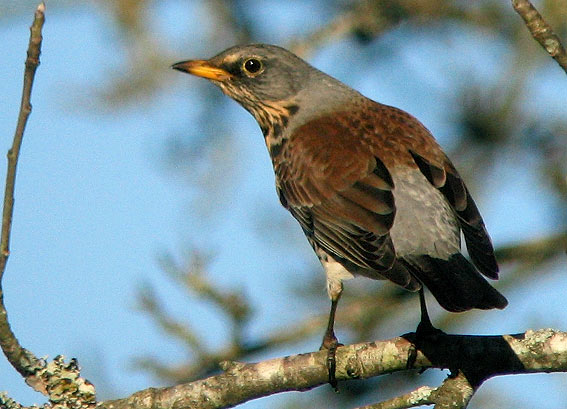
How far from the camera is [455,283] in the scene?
5.06 meters

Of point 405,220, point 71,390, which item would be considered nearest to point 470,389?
point 405,220

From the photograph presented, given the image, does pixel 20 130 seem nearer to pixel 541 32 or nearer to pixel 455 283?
pixel 541 32

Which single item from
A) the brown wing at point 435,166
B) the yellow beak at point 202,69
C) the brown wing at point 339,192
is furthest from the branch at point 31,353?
the yellow beak at point 202,69

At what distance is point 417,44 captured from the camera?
26.9ft

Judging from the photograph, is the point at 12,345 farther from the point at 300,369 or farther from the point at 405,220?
the point at 405,220

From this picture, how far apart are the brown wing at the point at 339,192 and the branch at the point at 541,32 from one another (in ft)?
4.80

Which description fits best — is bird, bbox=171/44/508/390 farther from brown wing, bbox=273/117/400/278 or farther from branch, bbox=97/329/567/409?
branch, bbox=97/329/567/409

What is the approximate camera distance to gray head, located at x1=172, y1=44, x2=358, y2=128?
7.00 metres

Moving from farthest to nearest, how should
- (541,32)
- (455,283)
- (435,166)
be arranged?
(435,166) < (455,283) < (541,32)

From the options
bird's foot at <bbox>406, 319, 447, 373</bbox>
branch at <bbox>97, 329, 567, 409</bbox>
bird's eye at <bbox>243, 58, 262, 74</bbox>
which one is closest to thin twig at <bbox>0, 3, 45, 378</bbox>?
branch at <bbox>97, 329, 567, 409</bbox>

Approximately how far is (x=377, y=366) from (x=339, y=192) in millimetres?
1429

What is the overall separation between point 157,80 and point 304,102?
1.91m

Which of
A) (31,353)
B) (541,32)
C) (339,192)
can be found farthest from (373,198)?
(31,353)

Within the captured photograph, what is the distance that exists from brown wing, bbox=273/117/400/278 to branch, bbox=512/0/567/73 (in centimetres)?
146
